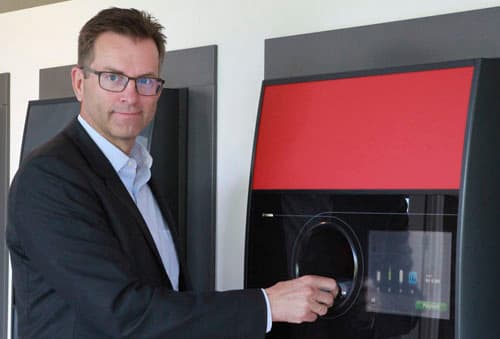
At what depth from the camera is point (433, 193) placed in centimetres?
196

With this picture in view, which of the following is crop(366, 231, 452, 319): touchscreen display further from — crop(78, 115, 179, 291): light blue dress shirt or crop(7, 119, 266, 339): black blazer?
crop(78, 115, 179, 291): light blue dress shirt

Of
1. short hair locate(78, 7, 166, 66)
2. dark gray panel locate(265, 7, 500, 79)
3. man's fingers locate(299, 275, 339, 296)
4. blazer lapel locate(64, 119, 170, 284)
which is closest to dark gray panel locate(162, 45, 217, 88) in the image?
dark gray panel locate(265, 7, 500, 79)

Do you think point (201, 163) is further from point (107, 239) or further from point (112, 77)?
point (107, 239)

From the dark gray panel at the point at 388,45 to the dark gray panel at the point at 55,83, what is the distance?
0.98m

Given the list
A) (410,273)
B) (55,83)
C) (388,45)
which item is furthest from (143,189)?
(55,83)

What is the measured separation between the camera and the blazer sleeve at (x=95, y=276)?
175 cm

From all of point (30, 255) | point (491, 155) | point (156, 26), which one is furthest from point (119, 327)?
point (491, 155)

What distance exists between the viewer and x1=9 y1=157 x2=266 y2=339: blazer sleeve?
1.75 metres

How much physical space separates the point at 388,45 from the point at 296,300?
2.95 ft

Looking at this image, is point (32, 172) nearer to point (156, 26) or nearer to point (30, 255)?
point (30, 255)

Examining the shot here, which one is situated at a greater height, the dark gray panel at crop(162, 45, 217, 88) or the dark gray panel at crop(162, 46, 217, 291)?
the dark gray panel at crop(162, 45, 217, 88)

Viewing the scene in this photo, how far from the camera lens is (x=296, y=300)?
187 cm

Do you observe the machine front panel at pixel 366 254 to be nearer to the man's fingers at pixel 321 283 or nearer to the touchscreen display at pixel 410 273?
the touchscreen display at pixel 410 273

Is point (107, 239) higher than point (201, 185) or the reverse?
the reverse
